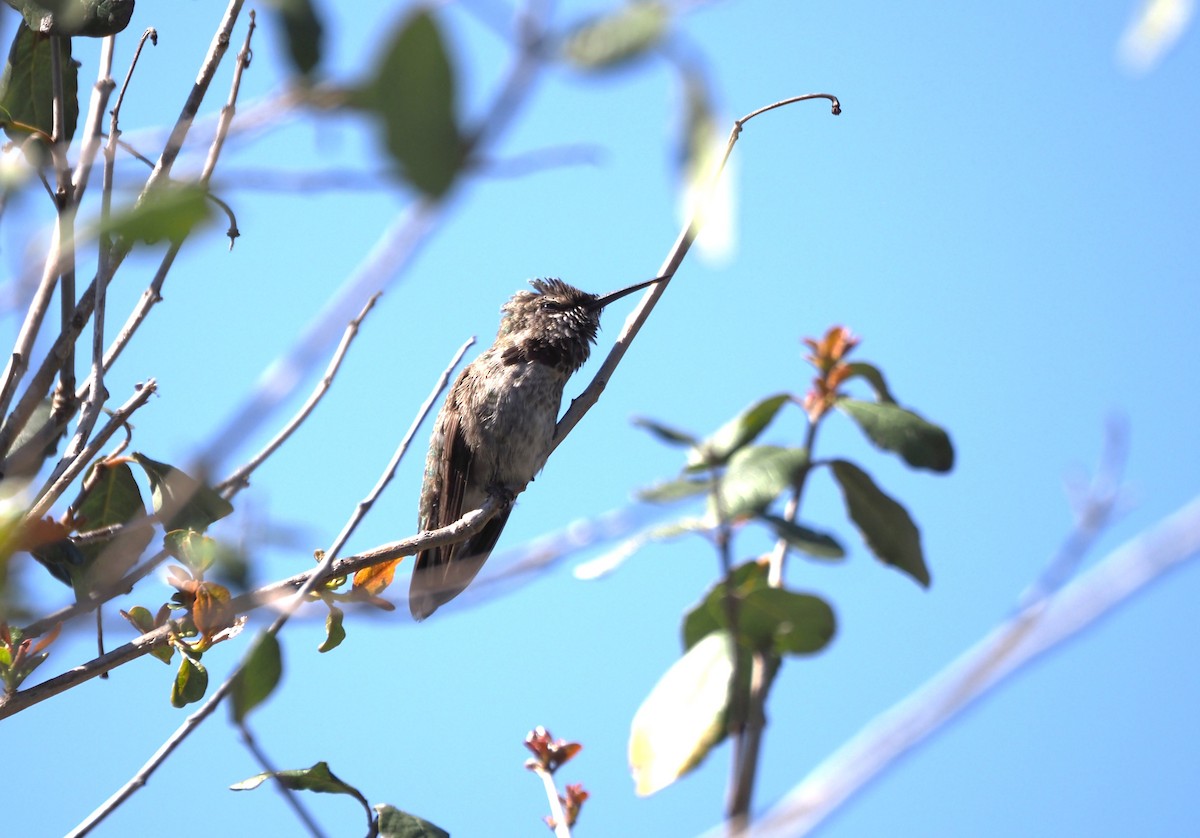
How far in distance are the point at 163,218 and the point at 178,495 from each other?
1.73 metres

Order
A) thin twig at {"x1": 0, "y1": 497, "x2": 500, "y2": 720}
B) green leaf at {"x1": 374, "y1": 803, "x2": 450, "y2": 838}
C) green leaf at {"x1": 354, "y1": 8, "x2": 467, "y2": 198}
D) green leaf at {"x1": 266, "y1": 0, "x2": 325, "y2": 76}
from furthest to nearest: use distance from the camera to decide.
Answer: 1. thin twig at {"x1": 0, "y1": 497, "x2": 500, "y2": 720}
2. green leaf at {"x1": 374, "y1": 803, "x2": 450, "y2": 838}
3. green leaf at {"x1": 266, "y1": 0, "x2": 325, "y2": 76}
4. green leaf at {"x1": 354, "y1": 8, "x2": 467, "y2": 198}

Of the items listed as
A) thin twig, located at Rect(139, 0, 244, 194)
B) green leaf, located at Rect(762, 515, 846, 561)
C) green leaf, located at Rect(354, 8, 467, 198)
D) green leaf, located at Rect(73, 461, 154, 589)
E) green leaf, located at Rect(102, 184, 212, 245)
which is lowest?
green leaf, located at Rect(762, 515, 846, 561)

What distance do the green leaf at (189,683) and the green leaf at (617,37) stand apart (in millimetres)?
2080

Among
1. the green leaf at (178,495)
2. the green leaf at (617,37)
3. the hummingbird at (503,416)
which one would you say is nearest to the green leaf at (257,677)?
the green leaf at (178,495)

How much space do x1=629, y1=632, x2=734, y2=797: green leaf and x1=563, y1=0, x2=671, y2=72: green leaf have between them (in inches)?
30.5

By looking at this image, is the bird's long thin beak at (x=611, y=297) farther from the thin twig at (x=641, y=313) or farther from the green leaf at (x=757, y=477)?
Result: the green leaf at (x=757, y=477)

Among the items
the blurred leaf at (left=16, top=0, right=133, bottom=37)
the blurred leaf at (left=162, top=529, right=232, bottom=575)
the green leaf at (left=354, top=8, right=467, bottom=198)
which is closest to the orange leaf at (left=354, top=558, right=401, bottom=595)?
the blurred leaf at (left=162, top=529, right=232, bottom=575)

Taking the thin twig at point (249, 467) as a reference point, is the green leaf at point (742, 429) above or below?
below

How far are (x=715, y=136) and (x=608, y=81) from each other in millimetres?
139

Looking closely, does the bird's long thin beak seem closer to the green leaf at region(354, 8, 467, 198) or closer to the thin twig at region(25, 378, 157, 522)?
the thin twig at region(25, 378, 157, 522)

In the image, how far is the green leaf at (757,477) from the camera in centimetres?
144

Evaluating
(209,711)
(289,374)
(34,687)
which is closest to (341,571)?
(34,687)

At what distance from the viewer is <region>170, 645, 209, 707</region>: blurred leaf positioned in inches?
103

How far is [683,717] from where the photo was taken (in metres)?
1.47
